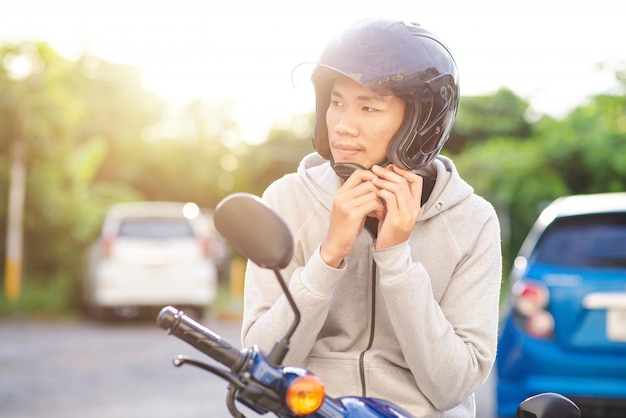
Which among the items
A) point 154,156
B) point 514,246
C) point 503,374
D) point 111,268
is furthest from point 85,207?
point 154,156

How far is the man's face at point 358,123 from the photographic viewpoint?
2.36m

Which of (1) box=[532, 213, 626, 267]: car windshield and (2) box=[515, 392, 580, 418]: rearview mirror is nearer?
(2) box=[515, 392, 580, 418]: rearview mirror

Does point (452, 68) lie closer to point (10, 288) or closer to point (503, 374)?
point (503, 374)

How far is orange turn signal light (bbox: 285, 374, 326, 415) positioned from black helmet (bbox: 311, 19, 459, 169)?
798mm

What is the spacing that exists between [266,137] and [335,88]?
2058 inches

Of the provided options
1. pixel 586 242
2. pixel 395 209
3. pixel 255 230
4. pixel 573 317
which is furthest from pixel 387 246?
pixel 586 242

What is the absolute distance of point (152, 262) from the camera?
1648 centimetres

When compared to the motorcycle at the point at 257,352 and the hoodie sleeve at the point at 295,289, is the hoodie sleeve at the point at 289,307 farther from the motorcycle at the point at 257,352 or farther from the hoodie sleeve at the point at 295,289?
the motorcycle at the point at 257,352

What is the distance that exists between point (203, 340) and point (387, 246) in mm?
563

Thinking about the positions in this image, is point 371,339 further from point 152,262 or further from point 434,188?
point 152,262

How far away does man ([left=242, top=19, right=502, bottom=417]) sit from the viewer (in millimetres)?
2141

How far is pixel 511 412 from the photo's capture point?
20.2 feet

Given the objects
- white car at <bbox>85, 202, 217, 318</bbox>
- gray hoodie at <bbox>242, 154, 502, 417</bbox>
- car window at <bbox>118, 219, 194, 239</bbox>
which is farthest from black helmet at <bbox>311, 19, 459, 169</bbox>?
car window at <bbox>118, 219, 194, 239</bbox>

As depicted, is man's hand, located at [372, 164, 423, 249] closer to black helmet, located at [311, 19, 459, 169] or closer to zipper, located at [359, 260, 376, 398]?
black helmet, located at [311, 19, 459, 169]
